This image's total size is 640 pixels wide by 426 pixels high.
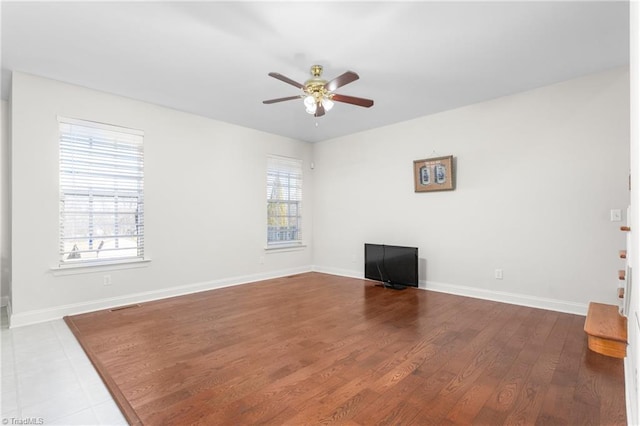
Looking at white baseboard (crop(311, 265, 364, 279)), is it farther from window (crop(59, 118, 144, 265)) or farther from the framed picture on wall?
window (crop(59, 118, 144, 265))

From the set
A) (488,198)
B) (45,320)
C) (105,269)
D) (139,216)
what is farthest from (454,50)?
(45,320)

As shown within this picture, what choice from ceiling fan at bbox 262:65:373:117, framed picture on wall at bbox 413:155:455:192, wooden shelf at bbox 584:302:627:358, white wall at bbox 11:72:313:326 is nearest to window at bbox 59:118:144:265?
white wall at bbox 11:72:313:326

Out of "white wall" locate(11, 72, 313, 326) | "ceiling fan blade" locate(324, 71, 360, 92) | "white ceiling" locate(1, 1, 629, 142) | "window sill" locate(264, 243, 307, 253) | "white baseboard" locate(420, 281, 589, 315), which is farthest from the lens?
"window sill" locate(264, 243, 307, 253)

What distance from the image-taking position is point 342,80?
2.71m

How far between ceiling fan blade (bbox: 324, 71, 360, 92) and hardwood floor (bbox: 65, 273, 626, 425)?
233 centimetres

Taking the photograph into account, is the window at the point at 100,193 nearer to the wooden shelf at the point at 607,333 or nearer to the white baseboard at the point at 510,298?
the white baseboard at the point at 510,298

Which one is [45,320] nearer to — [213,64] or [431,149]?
[213,64]

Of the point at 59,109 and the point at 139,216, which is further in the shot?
the point at 139,216

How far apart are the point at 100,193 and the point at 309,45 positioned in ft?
10.4

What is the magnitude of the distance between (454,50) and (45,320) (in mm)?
5142

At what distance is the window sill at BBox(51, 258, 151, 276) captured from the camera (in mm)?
3580

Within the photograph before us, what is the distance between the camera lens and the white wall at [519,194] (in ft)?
11.1

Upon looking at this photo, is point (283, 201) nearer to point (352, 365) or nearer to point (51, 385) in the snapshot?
point (352, 365)

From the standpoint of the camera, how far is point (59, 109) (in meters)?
3.57
